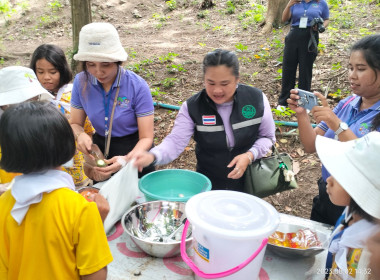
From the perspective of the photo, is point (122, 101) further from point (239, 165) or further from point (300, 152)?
point (300, 152)

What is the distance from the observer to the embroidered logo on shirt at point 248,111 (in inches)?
82.2

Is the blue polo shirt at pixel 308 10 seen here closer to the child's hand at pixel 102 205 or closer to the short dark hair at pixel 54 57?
the short dark hair at pixel 54 57

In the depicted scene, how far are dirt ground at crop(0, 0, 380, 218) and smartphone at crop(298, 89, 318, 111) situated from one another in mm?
1963

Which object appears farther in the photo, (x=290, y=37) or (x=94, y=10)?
(x=94, y=10)

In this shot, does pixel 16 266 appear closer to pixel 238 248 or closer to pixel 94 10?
pixel 238 248

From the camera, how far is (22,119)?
3.52 feet

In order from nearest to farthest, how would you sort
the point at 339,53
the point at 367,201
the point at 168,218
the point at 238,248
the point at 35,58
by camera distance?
1. the point at 367,201
2. the point at 238,248
3. the point at 168,218
4. the point at 35,58
5. the point at 339,53

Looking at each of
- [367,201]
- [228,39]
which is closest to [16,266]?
[367,201]

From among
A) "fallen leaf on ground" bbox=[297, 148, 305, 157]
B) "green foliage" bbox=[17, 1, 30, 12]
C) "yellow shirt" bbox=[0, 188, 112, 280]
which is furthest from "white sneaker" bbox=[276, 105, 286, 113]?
"green foliage" bbox=[17, 1, 30, 12]

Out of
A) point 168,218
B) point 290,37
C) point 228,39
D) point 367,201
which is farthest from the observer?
point 228,39

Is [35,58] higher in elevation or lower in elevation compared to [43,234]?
higher

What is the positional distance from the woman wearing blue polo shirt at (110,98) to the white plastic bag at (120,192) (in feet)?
1.17

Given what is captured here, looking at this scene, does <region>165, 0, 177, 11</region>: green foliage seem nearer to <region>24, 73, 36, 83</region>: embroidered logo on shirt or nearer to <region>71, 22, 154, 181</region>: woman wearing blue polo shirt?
<region>71, 22, 154, 181</region>: woman wearing blue polo shirt

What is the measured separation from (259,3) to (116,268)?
11.7 metres
